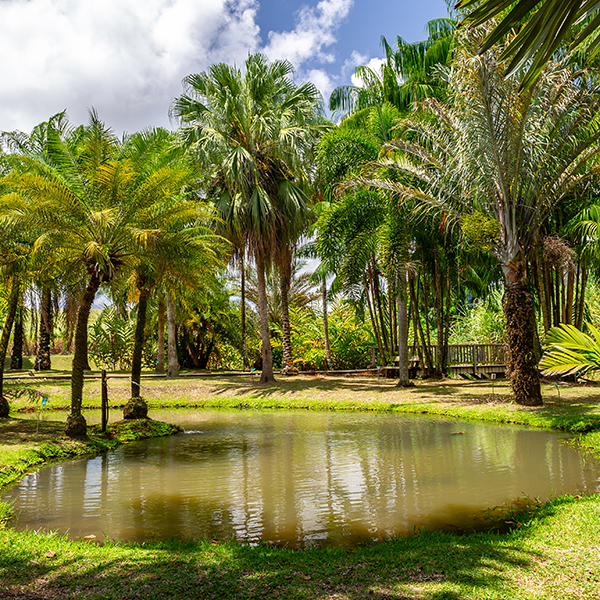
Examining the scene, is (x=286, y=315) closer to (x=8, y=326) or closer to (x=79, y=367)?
(x=8, y=326)

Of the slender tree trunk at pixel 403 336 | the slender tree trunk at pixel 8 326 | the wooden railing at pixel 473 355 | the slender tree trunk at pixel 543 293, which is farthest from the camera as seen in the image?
the wooden railing at pixel 473 355

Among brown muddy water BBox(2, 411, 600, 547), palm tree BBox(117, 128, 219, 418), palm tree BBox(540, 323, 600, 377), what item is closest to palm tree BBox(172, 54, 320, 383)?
palm tree BBox(117, 128, 219, 418)

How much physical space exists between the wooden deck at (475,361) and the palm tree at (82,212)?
13291mm

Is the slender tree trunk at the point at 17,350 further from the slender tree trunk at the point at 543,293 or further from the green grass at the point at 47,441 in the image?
the slender tree trunk at the point at 543,293

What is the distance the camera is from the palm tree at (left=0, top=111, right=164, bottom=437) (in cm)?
1018

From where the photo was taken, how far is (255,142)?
2130cm

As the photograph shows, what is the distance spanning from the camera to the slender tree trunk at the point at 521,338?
13102 millimetres

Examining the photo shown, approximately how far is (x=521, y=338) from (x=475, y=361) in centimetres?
681

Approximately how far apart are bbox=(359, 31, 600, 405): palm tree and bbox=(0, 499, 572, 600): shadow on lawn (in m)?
9.39

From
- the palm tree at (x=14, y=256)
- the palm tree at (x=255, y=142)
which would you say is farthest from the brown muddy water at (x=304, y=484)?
the palm tree at (x=255, y=142)

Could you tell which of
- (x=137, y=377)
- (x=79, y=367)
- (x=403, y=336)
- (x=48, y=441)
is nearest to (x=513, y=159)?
(x=403, y=336)

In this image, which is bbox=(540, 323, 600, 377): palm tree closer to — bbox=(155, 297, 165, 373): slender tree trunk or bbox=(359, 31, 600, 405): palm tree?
bbox=(359, 31, 600, 405): palm tree

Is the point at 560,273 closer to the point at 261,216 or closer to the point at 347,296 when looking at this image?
the point at 347,296

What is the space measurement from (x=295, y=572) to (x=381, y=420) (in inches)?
381
